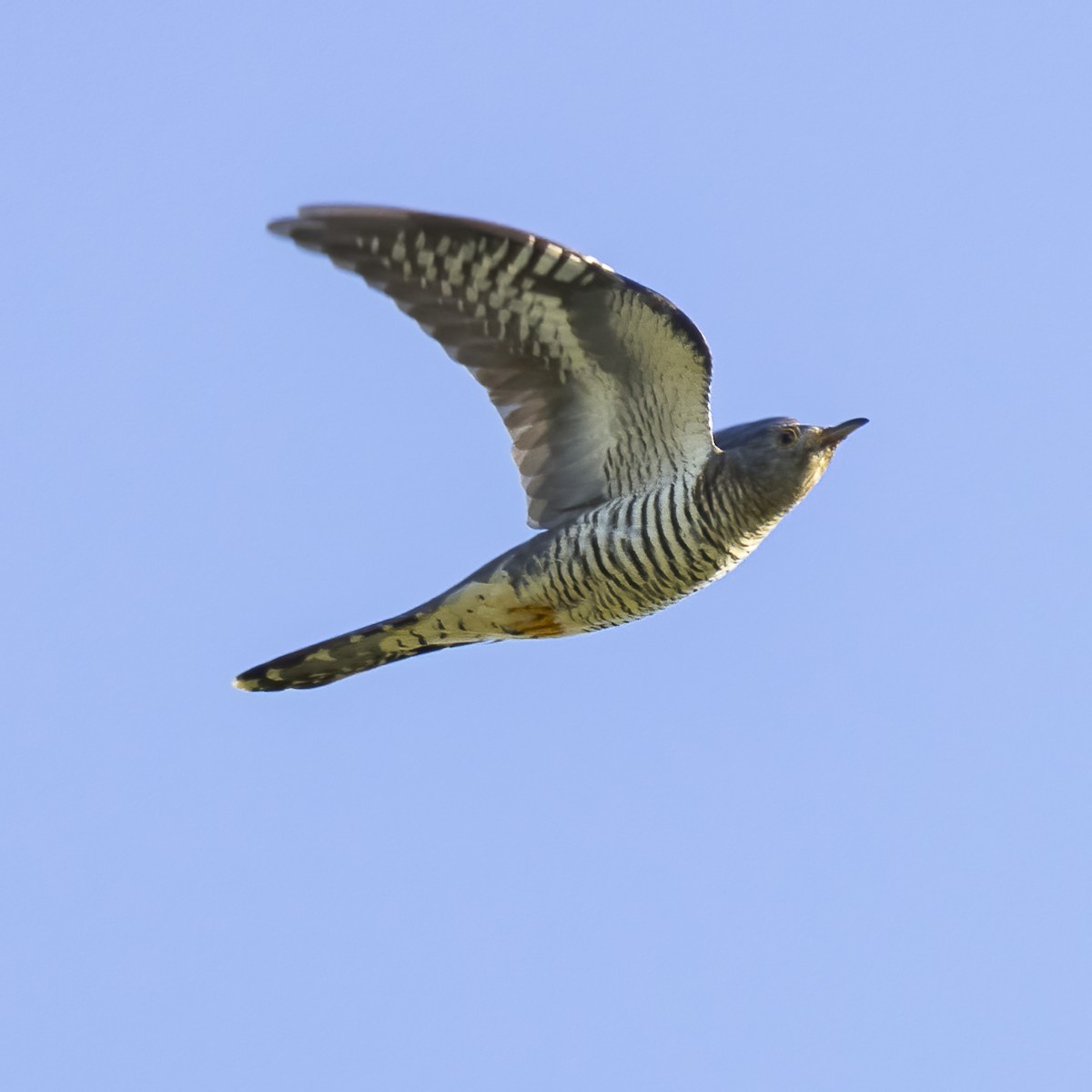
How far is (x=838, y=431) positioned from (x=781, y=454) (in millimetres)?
343

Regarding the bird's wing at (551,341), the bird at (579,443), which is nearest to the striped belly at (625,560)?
the bird at (579,443)

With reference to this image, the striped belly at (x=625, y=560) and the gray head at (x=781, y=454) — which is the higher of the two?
the gray head at (x=781, y=454)

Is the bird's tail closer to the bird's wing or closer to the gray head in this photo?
the bird's wing

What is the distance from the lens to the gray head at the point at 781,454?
8.09 metres

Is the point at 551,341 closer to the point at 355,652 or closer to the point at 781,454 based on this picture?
the point at 781,454

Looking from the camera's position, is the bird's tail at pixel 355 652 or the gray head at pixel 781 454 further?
the bird's tail at pixel 355 652

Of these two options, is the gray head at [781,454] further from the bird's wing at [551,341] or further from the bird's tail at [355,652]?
the bird's tail at [355,652]

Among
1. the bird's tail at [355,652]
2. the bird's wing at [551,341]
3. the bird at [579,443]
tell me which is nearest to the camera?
the bird's wing at [551,341]

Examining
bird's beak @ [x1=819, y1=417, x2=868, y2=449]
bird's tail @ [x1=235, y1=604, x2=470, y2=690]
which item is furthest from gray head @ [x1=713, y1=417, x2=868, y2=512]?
bird's tail @ [x1=235, y1=604, x2=470, y2=690]

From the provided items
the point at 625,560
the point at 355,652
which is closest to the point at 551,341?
the point at 625,560

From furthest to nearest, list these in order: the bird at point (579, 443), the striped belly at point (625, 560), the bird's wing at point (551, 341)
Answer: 1. the striped belly at point (625, 560)
2. the bird at point (579, 443)
3. the bird's wing at point (551, 341)

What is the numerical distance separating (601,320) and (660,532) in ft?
2.97

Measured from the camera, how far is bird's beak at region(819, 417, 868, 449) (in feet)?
27.2

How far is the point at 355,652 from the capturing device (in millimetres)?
8547
